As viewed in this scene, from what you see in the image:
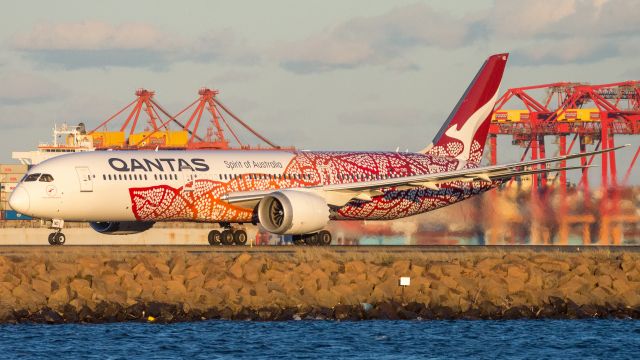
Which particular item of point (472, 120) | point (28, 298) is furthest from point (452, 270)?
point (472, 120)

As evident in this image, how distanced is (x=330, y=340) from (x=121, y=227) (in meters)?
22.1

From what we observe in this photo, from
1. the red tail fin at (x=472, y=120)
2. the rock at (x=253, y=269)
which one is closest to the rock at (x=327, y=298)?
the rock at (x=253, y=269)

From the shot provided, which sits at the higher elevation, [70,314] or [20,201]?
[20,201]

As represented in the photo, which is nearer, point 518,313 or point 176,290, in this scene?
point 518,313

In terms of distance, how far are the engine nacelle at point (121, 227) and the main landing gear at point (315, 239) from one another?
5.49 metres

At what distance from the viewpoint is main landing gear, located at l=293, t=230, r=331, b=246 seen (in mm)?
48531

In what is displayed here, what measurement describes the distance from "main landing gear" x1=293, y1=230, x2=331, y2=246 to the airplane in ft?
0.12

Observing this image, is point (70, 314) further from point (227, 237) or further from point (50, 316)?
point (227, 237)

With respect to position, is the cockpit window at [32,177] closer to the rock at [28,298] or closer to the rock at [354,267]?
the rock at [28,298]

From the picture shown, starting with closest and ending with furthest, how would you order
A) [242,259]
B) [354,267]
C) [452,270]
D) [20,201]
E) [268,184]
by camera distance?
[452,270] → [354,267] → [242,259] → [20,201] → [268,184]

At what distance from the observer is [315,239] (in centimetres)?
4859

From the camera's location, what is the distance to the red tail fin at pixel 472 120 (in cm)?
5434

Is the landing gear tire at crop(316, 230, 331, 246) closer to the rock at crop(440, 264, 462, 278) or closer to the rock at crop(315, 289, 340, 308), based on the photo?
the rock at crop(440, 264, 462, 278)

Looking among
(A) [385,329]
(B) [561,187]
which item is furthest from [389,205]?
(A) [385,329]
